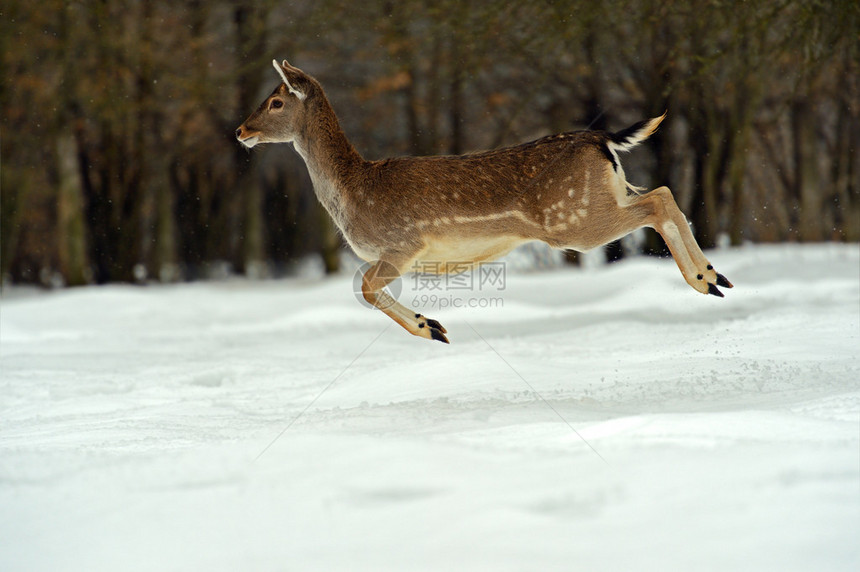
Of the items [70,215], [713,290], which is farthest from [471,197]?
[70,215]

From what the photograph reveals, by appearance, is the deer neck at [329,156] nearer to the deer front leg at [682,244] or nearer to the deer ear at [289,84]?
the deer ear at [289,84]

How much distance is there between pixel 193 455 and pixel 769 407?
3.75 m

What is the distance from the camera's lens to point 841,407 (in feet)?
18.4

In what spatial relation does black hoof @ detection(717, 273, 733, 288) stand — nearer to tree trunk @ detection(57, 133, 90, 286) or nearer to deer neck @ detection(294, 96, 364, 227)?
deer neck @ detection(294, 96, 364, 227)

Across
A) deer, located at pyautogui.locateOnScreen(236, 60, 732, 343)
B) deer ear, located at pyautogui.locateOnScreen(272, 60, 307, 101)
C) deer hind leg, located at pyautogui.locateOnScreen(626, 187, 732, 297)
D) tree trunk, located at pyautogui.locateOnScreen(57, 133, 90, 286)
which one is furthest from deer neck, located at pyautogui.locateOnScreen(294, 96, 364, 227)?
tree trunk, located at pyautogui.locateOnScreen(57, 133, 90, 286)

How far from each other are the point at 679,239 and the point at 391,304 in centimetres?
177

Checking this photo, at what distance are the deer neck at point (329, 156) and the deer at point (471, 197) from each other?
0.02 meters

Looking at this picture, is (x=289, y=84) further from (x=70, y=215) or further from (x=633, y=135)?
(x=70, y=215)

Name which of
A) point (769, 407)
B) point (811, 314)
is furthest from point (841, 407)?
point (811, 314)

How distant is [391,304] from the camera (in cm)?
542

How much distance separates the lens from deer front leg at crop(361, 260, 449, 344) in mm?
5277

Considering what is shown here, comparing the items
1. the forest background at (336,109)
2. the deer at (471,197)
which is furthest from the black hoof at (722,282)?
the forest background at (336,109)

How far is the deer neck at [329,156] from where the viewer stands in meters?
5.88

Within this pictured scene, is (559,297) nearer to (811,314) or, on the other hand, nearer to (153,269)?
(811,314)
